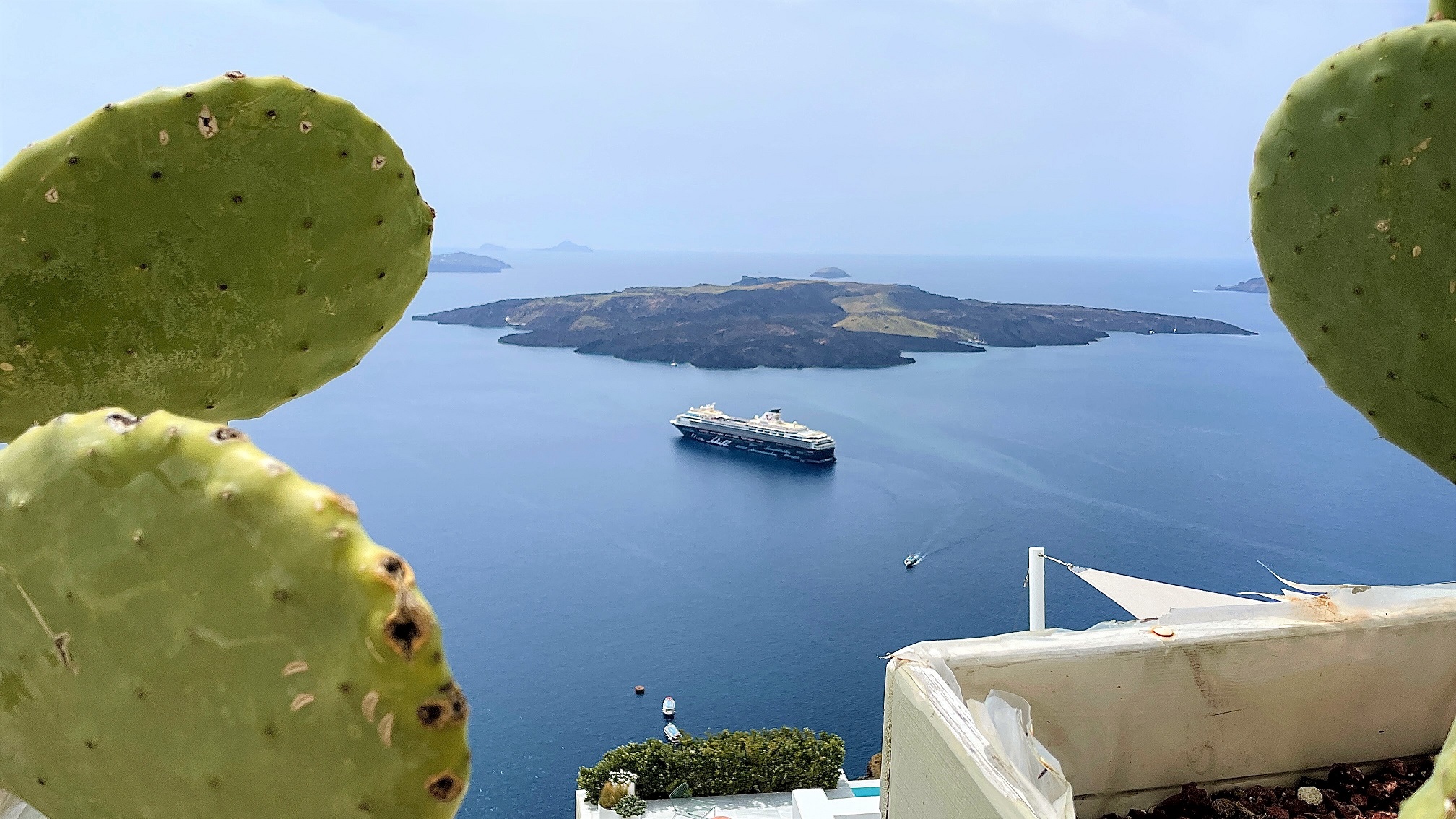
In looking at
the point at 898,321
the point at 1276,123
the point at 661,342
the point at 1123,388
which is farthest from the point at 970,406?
the point at 1276,123

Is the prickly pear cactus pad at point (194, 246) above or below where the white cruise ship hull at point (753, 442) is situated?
above

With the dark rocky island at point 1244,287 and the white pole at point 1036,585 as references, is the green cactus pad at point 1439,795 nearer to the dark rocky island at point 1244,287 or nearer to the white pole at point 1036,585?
the white pole at point 1036,585

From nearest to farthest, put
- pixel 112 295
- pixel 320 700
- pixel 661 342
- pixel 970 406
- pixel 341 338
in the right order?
A: pixel 320 700
pixel 112 295
pixel 341 338
pixel 970 406
pixel 661 342

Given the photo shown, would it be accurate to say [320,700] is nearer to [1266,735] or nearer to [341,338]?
[341,338]

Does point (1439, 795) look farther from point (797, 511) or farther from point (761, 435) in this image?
point (761, 435)

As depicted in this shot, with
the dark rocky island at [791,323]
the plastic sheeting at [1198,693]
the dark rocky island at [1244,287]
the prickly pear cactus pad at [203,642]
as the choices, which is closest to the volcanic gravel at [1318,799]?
the plastic sheeting at [1198,693]

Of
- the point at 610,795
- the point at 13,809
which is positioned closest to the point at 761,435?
the point at 610,795
